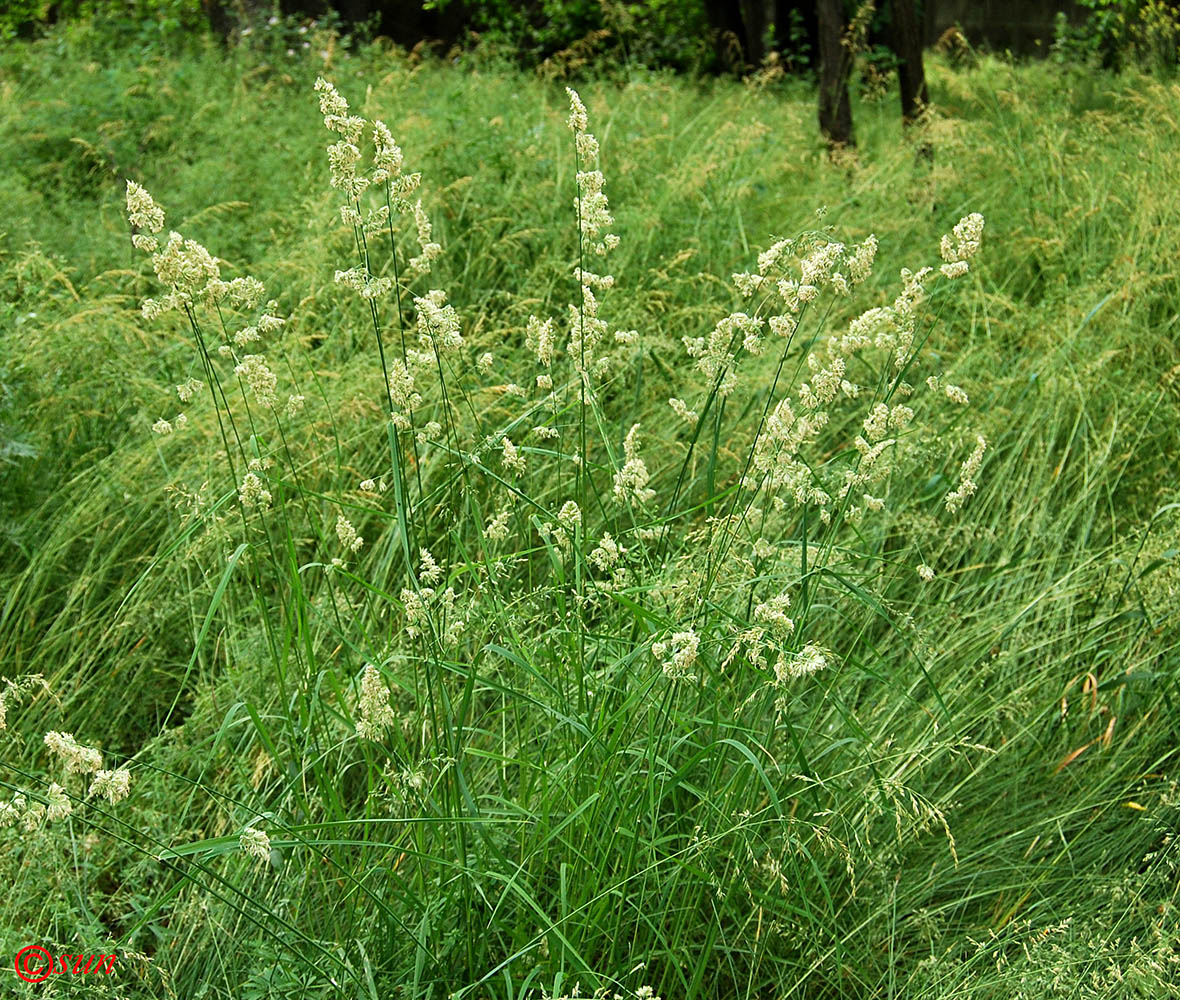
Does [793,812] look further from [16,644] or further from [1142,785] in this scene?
[16,644]

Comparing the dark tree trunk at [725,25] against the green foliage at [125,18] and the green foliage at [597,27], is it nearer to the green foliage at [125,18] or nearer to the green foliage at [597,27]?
the green foliage at [597,27]

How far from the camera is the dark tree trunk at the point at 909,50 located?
6.52 metres

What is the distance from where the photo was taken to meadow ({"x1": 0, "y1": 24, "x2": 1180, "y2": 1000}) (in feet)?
6.20

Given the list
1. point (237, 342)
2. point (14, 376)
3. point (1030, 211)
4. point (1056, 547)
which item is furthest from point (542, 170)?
point (237, 342)

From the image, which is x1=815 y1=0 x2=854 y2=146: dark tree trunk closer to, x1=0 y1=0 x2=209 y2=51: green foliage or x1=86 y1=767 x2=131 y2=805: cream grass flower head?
x1=0 y1=0 x2=209 y2=51: green foliage

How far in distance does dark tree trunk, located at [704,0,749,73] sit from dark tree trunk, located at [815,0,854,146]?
435 centimetres

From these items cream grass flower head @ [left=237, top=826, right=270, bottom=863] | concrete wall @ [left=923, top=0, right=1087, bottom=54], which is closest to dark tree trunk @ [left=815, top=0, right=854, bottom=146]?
cream grass flower head @ [left=237, top=826, right=270, bottom=863]

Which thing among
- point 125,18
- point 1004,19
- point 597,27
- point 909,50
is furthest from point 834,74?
point 1004,19

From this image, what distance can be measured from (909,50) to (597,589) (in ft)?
18.4

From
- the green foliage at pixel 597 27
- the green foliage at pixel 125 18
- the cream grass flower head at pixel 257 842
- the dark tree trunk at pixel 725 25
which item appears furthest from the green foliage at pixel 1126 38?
the cream grass flower head at pixel 257 842

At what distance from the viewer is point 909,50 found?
6535mm

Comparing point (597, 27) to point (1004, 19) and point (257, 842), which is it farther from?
point (257, 842)

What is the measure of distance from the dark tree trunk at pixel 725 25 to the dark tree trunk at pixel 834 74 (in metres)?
4.35

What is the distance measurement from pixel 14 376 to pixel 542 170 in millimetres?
2425
